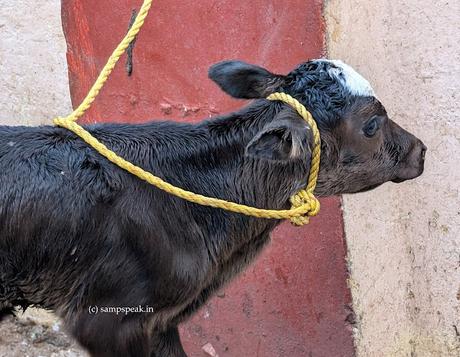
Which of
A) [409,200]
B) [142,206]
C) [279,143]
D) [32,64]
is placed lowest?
[32,64]

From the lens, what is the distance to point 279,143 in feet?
14.0

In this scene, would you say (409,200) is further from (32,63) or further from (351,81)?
(32,63)

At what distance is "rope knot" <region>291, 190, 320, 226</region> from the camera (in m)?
4.59

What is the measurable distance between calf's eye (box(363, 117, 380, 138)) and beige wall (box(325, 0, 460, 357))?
47cm

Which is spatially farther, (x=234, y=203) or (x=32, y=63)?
(x=32, y=63)

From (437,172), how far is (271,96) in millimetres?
1079

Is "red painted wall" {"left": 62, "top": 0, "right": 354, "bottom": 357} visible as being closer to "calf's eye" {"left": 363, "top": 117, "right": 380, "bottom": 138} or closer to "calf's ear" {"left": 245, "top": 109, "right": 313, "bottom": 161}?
"calf's eye" {"left": 363, "top": 117, "right": 380, "bottom": 138}

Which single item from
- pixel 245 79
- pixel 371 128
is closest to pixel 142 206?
pixel 245 79

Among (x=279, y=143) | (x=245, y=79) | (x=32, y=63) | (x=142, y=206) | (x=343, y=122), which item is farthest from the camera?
(x=32, y=63)

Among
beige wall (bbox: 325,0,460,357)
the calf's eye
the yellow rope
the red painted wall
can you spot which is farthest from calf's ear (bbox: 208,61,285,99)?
the red painted wall

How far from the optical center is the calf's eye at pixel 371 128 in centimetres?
479

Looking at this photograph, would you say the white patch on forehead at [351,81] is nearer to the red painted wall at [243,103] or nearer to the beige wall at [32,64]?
the red painted wall at [243,103]

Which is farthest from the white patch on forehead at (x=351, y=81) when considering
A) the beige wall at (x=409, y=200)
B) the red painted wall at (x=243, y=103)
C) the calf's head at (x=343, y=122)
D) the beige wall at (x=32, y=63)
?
the beige wall at (x=32, y=63)

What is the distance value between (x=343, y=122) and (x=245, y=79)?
0.55 meters
